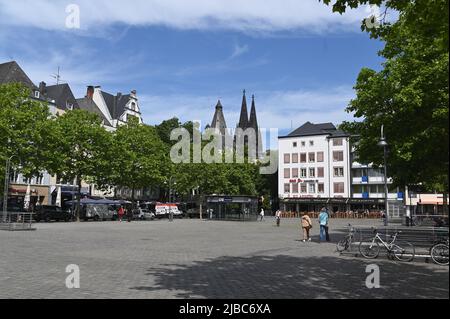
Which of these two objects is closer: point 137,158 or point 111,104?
point 137,158

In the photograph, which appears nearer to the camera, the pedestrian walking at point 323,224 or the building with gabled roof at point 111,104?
the pedestrian walking at point 323,224

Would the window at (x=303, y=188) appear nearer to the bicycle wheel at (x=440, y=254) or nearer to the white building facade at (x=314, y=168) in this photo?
the white building facade at (x=314, y=168)

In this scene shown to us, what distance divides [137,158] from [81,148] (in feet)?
31.1

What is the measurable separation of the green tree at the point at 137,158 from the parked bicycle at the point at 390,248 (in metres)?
38.3

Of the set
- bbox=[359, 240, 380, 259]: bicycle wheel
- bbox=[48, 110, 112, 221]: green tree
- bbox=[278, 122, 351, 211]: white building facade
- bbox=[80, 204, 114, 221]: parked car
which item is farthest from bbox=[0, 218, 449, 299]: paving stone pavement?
bbox=[278, 122, 351, 211]: white building facade

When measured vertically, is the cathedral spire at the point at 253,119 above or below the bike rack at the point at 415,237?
above

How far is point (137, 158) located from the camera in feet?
187

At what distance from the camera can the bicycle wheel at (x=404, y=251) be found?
1543cm

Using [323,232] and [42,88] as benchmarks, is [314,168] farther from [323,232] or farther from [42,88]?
[323,232]

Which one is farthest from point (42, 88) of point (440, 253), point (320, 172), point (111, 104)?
point (440, 253)

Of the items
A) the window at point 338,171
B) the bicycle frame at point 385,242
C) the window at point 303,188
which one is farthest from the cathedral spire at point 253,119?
the bicycle frame at point 385,242
